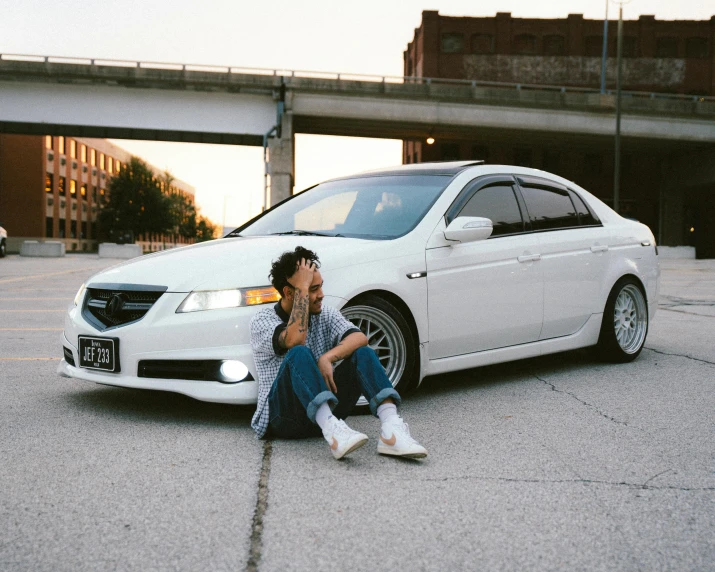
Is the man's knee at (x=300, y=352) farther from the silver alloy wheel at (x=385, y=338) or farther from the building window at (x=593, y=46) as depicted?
the building window at (x=593, y=46)

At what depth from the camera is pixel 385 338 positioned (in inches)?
192

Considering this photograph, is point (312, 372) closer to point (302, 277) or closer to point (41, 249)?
point (302, 277)

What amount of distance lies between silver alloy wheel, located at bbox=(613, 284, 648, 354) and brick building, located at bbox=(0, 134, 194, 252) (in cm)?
6369

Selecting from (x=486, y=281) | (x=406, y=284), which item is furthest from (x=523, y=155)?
(x=406, y=284)

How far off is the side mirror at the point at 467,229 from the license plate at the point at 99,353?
2.21 m

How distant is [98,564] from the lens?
256 cm

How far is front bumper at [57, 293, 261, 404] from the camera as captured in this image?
169 inches

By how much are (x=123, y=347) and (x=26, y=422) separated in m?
0.76

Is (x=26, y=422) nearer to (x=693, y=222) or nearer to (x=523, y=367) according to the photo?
(x=523, y=367)

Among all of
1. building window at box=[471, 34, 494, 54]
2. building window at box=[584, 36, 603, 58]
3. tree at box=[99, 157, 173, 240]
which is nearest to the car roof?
building window at box=[471, 34, 494, 54]

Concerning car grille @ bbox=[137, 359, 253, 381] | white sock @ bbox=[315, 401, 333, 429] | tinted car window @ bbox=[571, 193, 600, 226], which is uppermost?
tinted car window @ bbox=[571, 193, 600, 226]

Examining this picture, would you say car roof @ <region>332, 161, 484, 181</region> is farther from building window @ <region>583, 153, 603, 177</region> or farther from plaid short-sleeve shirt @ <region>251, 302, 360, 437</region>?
building window @ <region>583, 153, 603, 177</region>

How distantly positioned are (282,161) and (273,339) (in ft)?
115

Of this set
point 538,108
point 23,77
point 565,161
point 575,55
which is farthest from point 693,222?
point 23,77
